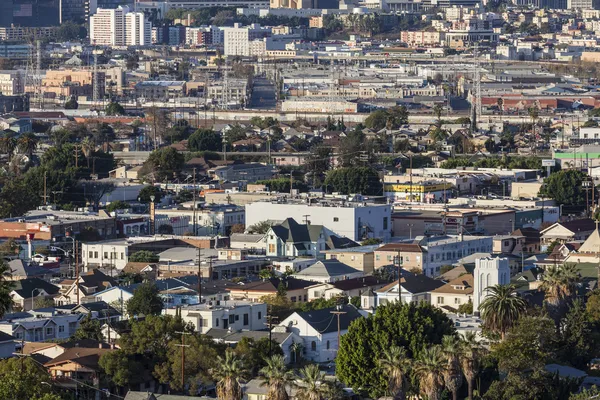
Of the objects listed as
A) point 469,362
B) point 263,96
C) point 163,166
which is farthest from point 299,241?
point 263,96

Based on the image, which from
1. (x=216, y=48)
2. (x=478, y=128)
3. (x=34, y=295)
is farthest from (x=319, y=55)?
(x=34, y=295)

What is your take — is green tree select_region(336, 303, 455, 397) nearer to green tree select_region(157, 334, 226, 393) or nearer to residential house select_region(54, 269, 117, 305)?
green tree select_region(157, 334, 226, 393)

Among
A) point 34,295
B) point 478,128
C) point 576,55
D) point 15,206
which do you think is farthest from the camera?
point 576,55

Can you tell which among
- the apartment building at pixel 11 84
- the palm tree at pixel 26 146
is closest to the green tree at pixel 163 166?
the palm tree at pixel 26 146

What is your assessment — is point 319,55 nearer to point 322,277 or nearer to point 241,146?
point 241,146

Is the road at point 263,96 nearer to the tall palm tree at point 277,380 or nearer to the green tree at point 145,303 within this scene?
the green tree at point 145,303

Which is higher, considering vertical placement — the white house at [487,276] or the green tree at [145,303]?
the white house at [487,276]
